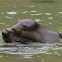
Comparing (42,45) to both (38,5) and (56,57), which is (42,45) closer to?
(56,57)

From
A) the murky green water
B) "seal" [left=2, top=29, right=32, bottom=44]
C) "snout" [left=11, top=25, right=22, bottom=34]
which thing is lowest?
the murky green water

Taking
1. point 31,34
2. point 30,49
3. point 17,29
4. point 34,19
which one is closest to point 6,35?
point 17,29

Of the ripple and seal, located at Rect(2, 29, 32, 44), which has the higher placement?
seal, located at Rect(2, 29, 32, 44)

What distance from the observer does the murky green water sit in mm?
7836

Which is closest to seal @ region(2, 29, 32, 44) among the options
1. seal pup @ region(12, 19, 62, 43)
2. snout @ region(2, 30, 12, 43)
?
snout @ region(2, 30, 12, 43)

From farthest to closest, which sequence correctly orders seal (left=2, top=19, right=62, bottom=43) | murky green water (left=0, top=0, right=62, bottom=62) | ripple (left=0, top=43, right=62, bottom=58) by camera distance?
seal (left=2, top=19, right=62, bottom=43)
ripple (left=0, top=43, right=62, bottom=58)
murky green water (left=0, top=0, right=62, bottom=62)

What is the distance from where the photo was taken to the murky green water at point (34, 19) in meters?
7.84

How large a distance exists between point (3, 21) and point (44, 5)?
466cm

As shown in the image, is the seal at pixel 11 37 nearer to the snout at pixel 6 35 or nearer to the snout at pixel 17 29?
the snout at pixel 6 35

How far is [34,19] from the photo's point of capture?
13125 millimetres

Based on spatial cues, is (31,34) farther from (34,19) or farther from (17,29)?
(34,19)

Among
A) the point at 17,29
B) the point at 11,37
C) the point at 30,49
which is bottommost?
the point at 30,49

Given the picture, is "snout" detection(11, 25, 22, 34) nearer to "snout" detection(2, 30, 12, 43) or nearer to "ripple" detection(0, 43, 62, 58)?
"snout" detection(2, 30, 12, 43)

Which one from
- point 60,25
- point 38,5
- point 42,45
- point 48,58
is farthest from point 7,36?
point 38,5
